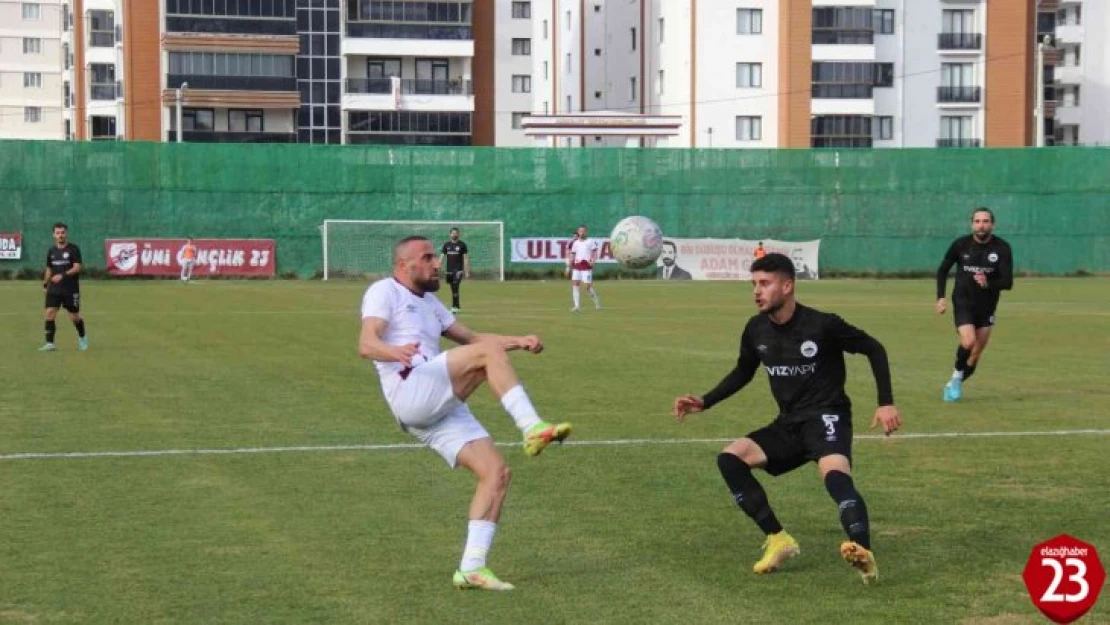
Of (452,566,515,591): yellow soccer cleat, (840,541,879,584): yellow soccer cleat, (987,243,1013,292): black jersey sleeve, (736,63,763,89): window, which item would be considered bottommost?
(452,566,515,591): yellow soccer cleat

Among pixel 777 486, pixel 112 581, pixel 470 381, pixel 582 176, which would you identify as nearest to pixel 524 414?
pixel 470 381

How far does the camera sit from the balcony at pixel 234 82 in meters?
84.3

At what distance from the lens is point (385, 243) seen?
182ft

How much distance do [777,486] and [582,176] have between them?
47070mm

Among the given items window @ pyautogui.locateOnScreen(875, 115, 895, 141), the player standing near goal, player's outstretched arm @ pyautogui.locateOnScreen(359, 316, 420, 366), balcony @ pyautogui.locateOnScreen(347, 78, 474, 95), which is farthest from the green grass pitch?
balcony @ pyautogui.locateOnScreen(347, 78, 474, 95)

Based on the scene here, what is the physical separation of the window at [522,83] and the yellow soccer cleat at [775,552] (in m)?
87.3

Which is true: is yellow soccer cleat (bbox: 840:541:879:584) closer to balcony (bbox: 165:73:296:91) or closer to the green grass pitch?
the green grass pitch

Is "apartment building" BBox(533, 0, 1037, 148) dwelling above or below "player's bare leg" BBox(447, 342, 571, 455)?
above

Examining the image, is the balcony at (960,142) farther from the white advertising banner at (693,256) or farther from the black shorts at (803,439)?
the black shorts at (803,439)

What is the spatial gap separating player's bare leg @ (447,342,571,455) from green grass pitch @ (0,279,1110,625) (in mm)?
883

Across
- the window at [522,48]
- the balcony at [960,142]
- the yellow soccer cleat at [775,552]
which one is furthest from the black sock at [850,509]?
the window at [522,48]

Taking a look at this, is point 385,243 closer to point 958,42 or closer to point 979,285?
point 958,42

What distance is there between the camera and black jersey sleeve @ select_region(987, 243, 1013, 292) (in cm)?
1750

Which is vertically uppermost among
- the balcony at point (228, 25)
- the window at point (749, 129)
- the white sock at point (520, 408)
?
the balcony at point (228, 25)
